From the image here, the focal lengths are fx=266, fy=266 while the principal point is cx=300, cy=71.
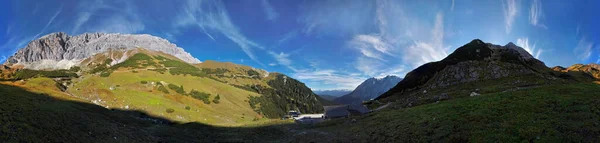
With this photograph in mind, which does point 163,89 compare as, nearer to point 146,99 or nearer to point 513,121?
point 146,99

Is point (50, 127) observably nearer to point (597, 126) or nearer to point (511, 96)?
point (597, 126)

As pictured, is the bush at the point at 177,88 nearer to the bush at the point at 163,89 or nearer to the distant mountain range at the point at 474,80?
the bush at the point at 163,89

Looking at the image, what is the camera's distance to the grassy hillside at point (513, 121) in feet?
57.4

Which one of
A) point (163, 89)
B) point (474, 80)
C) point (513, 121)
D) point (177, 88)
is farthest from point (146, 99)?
point (474, 80)

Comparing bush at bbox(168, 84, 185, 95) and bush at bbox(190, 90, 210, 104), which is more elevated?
bush at bbox(168, 84, 185, 95)

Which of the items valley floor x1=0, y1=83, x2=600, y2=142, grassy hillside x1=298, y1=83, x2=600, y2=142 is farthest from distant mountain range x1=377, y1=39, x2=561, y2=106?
valley floor x1=0, y1=83, x2=600, y2=142

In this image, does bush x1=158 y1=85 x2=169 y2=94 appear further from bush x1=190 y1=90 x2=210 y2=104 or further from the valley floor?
the valley floor

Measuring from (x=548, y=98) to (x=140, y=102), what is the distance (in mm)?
73359

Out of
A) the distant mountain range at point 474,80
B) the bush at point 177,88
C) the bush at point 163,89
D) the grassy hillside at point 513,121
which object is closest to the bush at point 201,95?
the bush at point 177,88

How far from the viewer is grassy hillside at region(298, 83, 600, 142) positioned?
17.5m

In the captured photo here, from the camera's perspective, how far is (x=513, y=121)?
20.6m

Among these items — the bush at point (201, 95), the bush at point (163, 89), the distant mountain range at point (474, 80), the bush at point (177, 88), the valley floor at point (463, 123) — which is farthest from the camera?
the bush at point (201, 95)

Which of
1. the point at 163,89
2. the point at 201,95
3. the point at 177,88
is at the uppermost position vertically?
the point at 177,88

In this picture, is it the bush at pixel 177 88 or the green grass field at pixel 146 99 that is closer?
the green grass field at pixel 146 99
